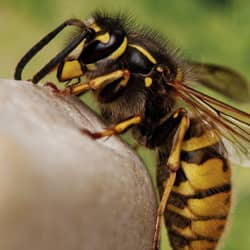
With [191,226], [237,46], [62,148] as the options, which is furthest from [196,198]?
[237,46]

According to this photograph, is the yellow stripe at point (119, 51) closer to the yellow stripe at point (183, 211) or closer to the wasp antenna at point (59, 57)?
the wasp antenna at point (59, 57)

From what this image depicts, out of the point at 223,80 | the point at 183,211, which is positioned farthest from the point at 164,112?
the point at 223,80

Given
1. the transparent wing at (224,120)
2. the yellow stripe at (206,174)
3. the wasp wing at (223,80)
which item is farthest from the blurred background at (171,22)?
the yellow stripe at (206,174)

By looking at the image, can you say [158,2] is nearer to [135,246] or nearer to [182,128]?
[182,128]

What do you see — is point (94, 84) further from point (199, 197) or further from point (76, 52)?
point (199, 197)

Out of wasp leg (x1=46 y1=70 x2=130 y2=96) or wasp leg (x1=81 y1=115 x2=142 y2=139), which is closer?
wasp leg (x1=81 y1=115 x2=142 y2=139)

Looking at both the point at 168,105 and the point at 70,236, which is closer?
the point at 70,236

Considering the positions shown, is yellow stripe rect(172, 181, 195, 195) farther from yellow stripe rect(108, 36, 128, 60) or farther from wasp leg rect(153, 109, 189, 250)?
yellow stripe rect(108, 36, 128, 60)

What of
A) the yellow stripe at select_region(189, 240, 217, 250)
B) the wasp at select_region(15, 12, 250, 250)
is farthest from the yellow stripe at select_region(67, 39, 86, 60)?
the yellow stripe at select_region(189, 240, 217, 250)
